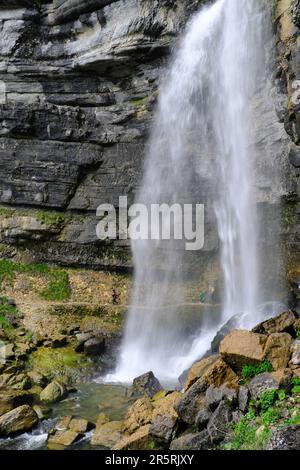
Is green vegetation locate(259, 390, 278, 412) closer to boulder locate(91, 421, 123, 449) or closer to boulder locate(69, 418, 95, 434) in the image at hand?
boulder locate(91, 421, 123, 449)

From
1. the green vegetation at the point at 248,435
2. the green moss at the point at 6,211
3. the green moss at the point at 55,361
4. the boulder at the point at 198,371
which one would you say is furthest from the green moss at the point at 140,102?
the green vegetation at the point at 248,435

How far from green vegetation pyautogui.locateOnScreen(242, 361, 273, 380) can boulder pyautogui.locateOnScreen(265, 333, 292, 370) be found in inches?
4.4

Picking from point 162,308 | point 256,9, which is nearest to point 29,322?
point 162,308

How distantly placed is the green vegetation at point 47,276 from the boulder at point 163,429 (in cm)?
1210

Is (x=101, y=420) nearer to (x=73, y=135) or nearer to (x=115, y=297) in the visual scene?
(x=115, y=297)

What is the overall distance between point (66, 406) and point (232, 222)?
11.5m

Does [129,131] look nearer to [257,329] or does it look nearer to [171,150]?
[171,150]

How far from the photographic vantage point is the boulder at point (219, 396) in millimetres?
8992

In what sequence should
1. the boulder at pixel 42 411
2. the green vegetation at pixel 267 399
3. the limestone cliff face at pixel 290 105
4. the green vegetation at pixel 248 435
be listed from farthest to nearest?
the limestone cliff face at pixel 290 105, the boulder at pixel 42 411, the green vegetation at pixel 267 399, the green vegetation at pixel 248 435

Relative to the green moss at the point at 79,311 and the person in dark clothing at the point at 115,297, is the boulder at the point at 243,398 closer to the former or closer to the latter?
the green moss at the point at 79,311

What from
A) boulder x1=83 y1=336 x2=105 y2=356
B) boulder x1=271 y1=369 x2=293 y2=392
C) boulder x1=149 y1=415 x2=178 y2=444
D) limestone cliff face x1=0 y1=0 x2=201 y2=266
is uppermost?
limestone cliff face x1=0 y1=0 x2=201 y2=266

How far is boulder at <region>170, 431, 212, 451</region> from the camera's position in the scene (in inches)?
322

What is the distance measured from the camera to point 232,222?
20375mm

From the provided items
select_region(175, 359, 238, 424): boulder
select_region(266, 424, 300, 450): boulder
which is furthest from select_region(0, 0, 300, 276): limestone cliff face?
select_region(266, 424, 300, 450): boulder
